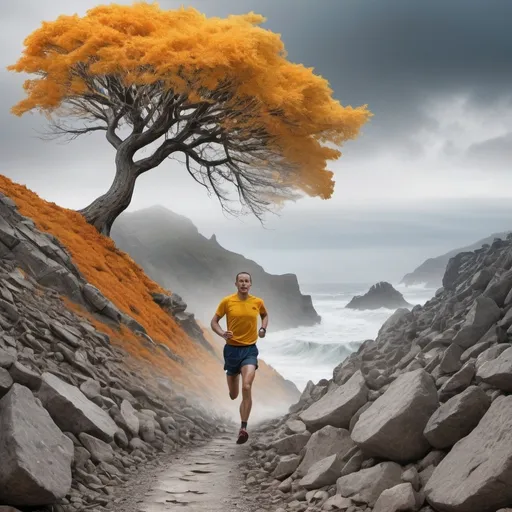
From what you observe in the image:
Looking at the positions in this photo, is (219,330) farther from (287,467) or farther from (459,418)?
(459,418)

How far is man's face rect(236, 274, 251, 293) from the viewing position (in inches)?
270

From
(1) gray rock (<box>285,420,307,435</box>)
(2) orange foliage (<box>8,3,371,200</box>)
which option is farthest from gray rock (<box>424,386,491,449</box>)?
(2) orange foliage (<box>8,3,371,200</box>)

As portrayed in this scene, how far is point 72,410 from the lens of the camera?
5848mm

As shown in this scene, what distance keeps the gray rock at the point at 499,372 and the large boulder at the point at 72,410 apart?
364cm

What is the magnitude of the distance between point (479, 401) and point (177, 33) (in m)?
13.2

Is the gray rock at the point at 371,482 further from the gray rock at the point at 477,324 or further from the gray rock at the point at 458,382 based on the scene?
the gray rock at the point at 477,324

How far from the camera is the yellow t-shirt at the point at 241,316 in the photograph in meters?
6.93

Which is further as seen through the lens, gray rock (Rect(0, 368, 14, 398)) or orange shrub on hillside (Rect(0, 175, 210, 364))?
orange shrub on hillside (Rect(0, 175, 210, 364))

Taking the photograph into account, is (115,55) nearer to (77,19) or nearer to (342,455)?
(77,19)

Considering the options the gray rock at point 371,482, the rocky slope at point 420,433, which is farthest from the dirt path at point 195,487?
the gray rock at point 371,482

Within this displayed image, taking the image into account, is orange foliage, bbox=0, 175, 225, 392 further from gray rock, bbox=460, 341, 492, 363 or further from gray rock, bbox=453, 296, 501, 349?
gray rock, bbox=460, 341, 492, 363

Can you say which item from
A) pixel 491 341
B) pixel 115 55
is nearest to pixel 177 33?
pixel 115 55

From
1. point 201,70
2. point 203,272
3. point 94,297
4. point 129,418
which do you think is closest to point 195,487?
point 129,418

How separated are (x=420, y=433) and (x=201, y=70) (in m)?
12.0
